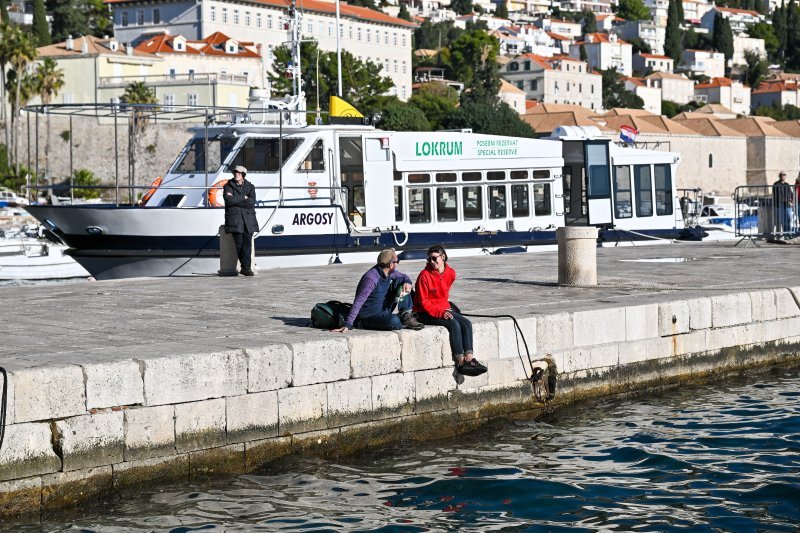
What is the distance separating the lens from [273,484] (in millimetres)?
9938

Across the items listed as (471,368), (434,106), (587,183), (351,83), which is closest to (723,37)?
(434,106)

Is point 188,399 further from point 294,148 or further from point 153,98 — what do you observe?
point 153,98

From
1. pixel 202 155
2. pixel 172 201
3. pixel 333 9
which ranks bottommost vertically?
pixel 172 201

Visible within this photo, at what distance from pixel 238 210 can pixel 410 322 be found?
20.7ft

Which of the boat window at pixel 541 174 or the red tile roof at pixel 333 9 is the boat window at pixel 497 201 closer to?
the boat window at pixel 541 174

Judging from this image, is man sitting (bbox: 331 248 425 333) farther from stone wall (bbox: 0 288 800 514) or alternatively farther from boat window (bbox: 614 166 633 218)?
boat window (bbox: 614 166 633 218)

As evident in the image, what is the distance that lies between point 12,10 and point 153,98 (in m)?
61.3

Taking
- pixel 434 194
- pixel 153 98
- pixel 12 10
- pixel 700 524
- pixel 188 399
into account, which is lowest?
pixel 700 524

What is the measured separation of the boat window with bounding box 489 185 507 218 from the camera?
23.3 m

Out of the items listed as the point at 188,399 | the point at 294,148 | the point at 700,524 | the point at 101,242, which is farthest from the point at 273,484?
the point at 294,148

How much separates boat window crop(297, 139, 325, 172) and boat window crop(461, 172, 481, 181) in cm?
285

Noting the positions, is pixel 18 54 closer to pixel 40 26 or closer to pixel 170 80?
pixel 170 80

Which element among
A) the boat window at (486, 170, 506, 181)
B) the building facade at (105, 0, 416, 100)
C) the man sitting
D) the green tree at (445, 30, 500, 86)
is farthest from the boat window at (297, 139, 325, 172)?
the green tree at (445, 30, 500, 86)

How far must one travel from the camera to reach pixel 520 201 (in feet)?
77.8
